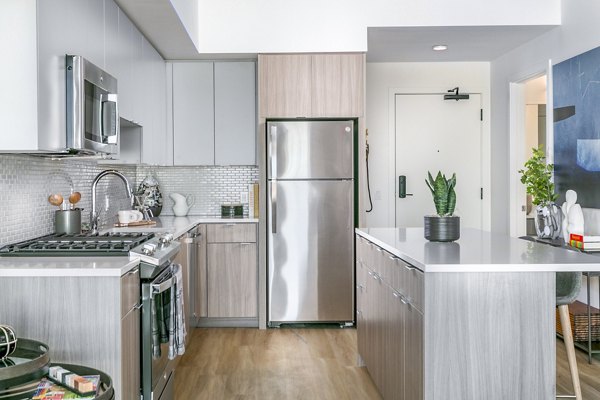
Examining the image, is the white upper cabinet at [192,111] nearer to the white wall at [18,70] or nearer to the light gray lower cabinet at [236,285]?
the light gray lower cabinet at [236,285]

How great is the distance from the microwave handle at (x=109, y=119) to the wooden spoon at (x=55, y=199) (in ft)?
1.52

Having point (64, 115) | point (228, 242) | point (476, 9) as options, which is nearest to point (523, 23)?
point (476, 9)

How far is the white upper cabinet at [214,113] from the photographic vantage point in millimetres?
5062

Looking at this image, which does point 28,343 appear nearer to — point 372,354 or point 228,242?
point 372,354

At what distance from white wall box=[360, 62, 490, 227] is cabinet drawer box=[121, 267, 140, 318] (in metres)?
3.78

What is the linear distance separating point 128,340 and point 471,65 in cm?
478

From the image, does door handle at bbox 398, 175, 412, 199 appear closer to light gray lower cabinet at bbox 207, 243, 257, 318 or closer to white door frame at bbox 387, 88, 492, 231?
white door frame at bbox 387, 88, 492, 231

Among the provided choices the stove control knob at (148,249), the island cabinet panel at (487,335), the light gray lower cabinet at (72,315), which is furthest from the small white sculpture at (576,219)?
the light gray lower cabinet at (72,315)

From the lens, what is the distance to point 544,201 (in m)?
4.49

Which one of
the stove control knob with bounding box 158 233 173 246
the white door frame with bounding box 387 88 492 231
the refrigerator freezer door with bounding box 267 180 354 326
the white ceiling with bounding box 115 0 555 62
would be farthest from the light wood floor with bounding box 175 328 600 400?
the white ceiling with bounding box 115 0 555 62

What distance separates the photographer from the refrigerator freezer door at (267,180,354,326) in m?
4.68

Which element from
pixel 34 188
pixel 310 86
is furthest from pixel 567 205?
pixel 34 188

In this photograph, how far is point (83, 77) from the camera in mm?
2555

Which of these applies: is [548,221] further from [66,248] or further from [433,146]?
[66,248]
